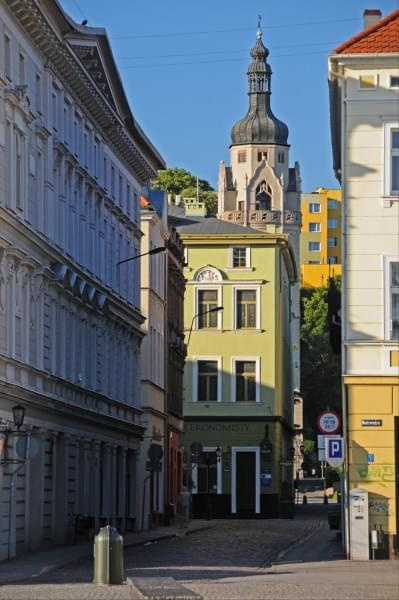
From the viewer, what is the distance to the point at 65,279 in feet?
150

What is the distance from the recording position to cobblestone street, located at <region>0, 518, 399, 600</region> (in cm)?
2552

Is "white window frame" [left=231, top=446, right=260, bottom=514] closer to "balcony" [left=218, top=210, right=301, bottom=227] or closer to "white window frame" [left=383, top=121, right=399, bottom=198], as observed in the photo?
"white window frame" [left=383, top=121, right=399, bottom=198]

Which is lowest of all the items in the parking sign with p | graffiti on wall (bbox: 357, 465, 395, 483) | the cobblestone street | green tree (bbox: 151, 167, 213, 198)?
the cobblestone street

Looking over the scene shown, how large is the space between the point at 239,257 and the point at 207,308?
2887 mm

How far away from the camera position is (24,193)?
133ft

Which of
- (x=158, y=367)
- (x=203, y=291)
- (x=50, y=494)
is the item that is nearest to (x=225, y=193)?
(x=203, y=291)

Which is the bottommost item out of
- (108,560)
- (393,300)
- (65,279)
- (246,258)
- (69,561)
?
(69,561)

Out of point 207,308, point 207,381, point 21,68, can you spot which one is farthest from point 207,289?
point 21,68

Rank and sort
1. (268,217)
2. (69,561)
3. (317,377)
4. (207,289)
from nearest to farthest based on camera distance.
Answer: (69,561) < (207,289) < (317,377) < (268,217)

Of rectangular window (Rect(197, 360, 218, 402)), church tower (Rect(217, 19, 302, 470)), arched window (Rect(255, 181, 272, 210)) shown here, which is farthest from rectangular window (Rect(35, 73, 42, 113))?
arched window (Rect(255, 181, 272, 210))

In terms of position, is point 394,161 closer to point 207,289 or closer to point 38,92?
point 38,92

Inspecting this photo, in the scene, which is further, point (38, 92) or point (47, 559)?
point (38, 92)

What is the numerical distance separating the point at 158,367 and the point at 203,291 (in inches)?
674

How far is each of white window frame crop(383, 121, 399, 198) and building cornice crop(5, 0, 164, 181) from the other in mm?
8685
